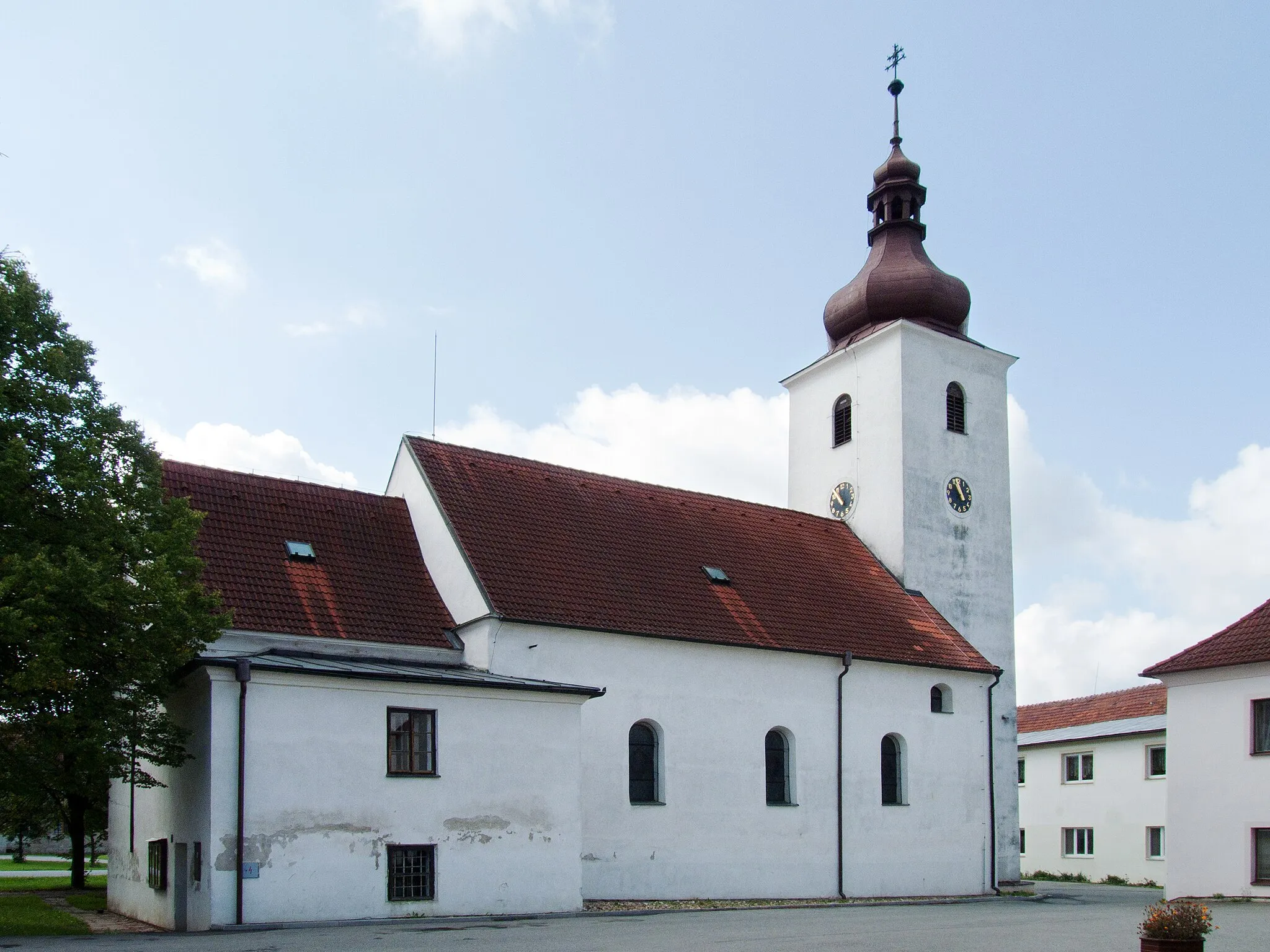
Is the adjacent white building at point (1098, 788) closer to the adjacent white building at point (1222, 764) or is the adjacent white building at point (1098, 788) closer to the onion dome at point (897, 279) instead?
the adjacent white building at point (1222, 764)

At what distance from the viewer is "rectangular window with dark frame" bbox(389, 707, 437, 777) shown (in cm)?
2055

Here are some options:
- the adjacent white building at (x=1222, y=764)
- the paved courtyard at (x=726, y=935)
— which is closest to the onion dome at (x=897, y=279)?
the adjacent white building at (x=1222, y=764)

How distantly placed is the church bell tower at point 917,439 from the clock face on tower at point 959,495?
4cm

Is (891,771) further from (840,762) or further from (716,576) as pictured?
(716,576)

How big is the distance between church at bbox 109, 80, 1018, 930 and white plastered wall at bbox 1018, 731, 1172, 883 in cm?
1342

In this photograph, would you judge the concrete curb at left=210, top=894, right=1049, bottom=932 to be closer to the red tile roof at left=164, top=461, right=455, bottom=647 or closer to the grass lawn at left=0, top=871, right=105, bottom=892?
the red tile roof at left=164, top=461, right=455, bottom=647

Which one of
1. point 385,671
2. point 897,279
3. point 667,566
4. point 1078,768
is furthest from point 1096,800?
point 385,671

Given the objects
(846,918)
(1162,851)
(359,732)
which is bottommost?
(1162,851)

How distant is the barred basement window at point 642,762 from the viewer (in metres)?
25.0

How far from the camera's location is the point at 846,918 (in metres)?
21.0

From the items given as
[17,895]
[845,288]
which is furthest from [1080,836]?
[17,895]

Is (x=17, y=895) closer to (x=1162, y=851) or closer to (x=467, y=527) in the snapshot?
(x=467, y=527)

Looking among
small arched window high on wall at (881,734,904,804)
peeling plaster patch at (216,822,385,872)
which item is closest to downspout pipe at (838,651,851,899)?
small arched window high on wall at (881,734,904,804)

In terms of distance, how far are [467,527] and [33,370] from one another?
8.97 metres
